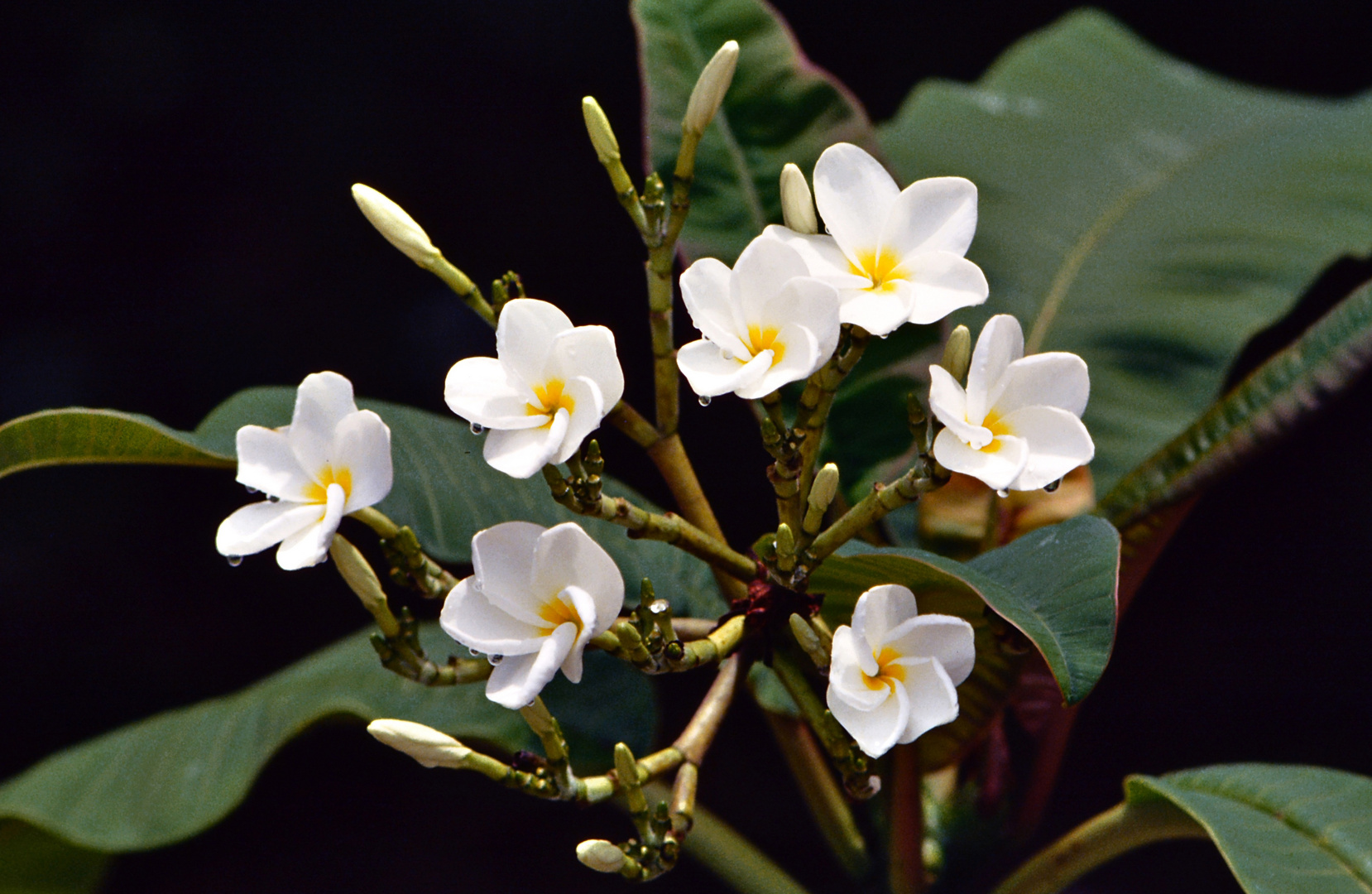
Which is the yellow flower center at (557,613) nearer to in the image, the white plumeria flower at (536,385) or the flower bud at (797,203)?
the white plumeria flower at (536,385)

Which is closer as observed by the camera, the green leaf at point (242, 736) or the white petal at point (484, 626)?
the white petal at point (484, 626)

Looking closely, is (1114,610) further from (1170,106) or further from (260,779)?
(260,779)

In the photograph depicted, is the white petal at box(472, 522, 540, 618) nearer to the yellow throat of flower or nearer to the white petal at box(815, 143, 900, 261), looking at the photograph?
the yellow throat of flower

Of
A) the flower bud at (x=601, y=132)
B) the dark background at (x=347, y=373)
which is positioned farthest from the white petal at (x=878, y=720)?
the dark background at (x=347, y=373)

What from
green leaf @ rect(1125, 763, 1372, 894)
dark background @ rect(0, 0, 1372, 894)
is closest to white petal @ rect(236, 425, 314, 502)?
green leaf @ rect(1125, 763, 1372, 894)

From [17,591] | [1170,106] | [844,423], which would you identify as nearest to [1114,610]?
[844,423]

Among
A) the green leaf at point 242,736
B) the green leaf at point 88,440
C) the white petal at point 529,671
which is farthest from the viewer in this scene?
the green leaf at point 242,736

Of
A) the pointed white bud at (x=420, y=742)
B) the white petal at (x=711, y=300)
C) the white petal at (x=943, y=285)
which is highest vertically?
the white petal at (x=711, y=300)

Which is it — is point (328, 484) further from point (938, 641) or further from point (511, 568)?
point (938, 641)
